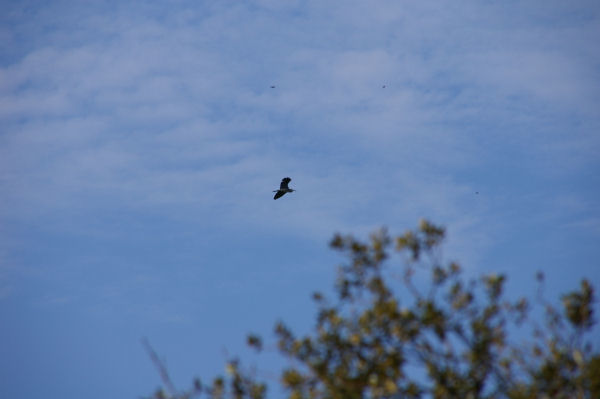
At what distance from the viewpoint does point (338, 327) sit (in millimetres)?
12781

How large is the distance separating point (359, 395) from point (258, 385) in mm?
1831

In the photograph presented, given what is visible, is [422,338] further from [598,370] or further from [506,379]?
[598,370]

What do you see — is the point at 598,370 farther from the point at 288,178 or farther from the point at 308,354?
the point at 288,178

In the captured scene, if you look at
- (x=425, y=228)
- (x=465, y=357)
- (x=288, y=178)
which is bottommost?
(x=465, y=357)

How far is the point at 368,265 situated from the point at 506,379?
316 centimetres

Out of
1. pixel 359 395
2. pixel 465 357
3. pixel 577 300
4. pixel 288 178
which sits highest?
pixel 288 178

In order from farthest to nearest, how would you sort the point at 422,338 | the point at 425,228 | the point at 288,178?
the point at 288,178
the point at 425,228
the point at 422,338

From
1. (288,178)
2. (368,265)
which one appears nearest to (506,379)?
(368,265)

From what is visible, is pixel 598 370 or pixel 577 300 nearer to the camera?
pixel 598 370

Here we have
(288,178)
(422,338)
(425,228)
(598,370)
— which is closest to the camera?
(598,370)

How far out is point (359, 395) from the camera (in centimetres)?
1228

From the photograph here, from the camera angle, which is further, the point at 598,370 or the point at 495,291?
the point at 495,291

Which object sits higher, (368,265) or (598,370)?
(368,265)

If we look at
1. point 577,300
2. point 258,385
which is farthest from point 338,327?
point 577,300
